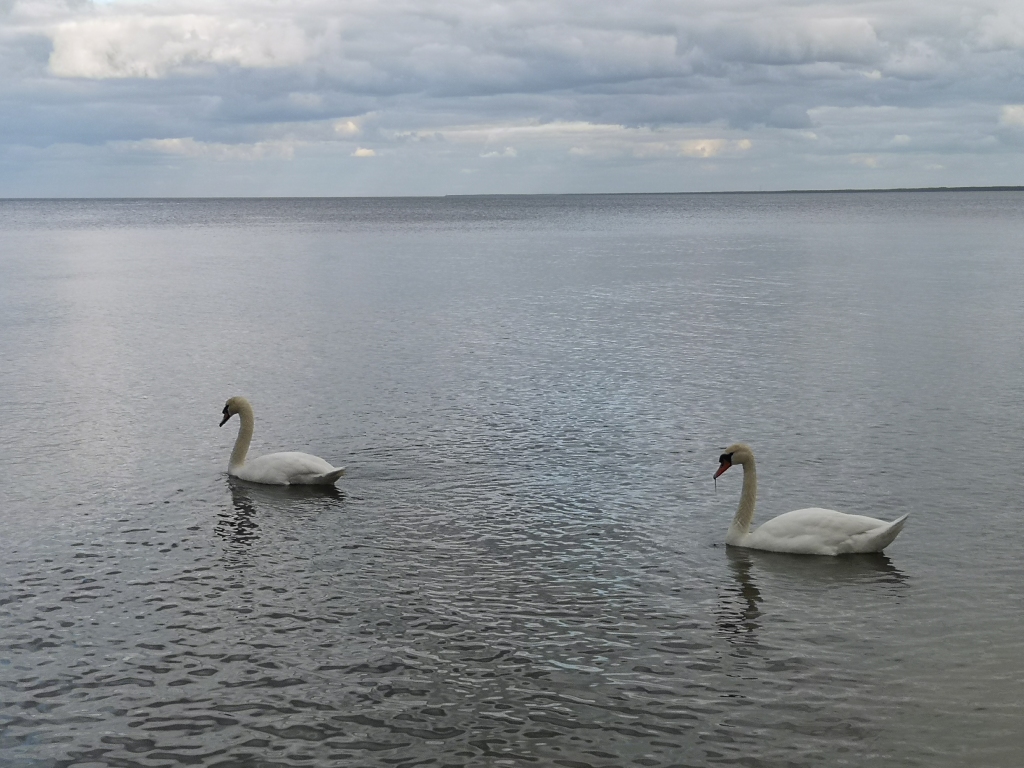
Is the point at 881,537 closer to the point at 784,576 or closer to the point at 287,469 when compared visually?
the point at 784,576

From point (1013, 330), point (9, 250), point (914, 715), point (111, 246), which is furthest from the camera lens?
point (111, 246)

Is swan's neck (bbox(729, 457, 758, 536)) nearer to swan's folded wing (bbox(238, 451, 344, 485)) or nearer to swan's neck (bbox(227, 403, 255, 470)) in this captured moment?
swan's folded wing (bbox(238, 451, 344, 485))

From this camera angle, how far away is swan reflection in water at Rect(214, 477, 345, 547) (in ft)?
48.0

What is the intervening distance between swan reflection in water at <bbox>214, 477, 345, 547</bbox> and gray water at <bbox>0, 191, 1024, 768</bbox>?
0.06 m

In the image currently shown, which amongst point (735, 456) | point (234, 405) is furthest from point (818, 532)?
point (234, 405)

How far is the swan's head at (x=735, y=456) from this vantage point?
14383 mm

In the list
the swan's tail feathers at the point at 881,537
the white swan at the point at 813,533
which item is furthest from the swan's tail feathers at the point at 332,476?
the swan's tail feathers at the point at 881,537

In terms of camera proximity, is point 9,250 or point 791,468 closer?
point 791,468

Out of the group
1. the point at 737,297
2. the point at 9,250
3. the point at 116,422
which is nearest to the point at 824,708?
the point at 116,422

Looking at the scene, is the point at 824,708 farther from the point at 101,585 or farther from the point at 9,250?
the point at 9,250

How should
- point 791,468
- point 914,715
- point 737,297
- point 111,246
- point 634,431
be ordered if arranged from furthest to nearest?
1. point 111,246
2. point 737,297
3. point 634,431
4. point 791,468
5. point 914,715

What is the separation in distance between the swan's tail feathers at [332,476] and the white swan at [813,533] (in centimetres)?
558

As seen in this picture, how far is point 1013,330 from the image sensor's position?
31875 millimetres

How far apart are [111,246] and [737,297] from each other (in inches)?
2461
